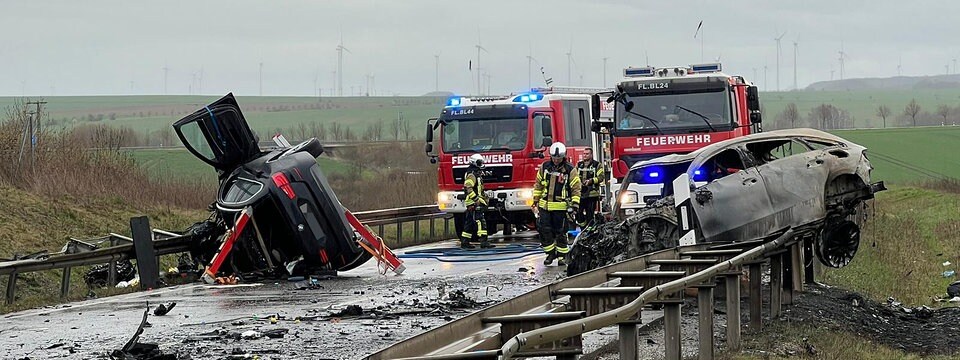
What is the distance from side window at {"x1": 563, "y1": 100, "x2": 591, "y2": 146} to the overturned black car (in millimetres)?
10303

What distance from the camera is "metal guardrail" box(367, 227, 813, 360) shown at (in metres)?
6.39

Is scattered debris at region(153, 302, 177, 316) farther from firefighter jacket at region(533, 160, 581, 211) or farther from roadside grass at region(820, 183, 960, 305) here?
roadside grass at region(820, 183, 960, 305)

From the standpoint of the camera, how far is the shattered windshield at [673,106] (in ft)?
71.6

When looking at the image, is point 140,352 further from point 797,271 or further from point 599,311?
point 797,271

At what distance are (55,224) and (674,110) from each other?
10.5m

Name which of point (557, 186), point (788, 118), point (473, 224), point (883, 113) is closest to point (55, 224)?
point (473, 224)

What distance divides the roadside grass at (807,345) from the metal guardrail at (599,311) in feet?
0.83

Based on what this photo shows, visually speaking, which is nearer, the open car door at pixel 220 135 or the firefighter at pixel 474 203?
the open car door at pixel 220 135

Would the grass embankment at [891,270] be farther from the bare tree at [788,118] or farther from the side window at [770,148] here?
the bare tree at [788,118]

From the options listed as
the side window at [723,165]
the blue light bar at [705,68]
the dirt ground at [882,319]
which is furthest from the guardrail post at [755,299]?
the blue light bar at [705,68]

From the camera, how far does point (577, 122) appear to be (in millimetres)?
28719

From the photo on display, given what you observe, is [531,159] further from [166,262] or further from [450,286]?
[450,286]

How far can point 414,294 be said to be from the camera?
15.7 m

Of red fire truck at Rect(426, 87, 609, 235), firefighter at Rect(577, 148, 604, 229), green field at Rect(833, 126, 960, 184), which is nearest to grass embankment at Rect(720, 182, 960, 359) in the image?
firefighter at Rect(577, 148, 604, 229)
